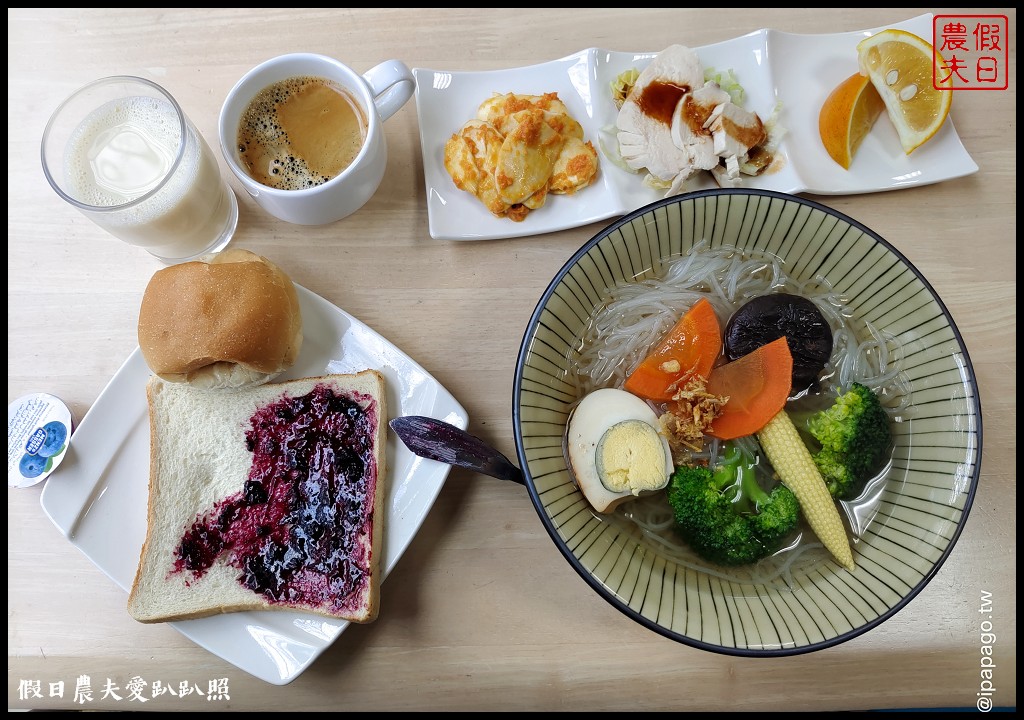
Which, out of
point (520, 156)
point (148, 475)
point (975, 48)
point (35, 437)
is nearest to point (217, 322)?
point (148, 475)

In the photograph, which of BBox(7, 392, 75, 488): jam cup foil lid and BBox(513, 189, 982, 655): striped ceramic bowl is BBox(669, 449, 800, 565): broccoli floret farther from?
BBox(7, 392, 75, 488): jam cup foil lid

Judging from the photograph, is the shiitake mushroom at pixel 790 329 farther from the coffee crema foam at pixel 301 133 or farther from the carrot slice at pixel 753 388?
the coffee crema foam at pixel 301 133

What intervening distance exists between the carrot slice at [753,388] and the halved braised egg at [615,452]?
0.49 ft

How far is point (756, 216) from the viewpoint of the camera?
1.28 meters

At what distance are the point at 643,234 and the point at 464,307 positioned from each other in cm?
46

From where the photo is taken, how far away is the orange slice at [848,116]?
1.52 m

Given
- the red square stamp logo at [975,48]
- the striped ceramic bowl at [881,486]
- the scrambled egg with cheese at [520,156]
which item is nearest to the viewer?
the striped ceramic bowl at [881,486]

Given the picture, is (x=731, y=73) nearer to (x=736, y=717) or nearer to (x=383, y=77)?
(x=383, y=77)

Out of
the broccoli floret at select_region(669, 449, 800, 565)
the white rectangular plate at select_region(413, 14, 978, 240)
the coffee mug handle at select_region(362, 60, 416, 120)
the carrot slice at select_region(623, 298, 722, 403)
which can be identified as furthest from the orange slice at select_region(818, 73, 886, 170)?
the coffee mug handle at select_region(362, 60, 416, 120)

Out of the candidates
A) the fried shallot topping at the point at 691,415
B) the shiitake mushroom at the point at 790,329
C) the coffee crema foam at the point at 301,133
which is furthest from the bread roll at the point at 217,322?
the shiitake mushroom at the point at 790,329

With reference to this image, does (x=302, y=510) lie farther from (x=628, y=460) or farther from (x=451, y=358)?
(x=628, y=460)

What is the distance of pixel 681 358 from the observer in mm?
1370

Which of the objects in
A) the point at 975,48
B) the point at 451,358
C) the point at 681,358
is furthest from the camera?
the point at 975,48

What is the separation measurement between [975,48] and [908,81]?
0.89 feet
